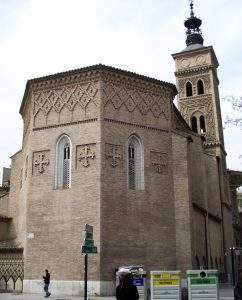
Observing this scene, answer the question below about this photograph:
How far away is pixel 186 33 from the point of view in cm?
4575

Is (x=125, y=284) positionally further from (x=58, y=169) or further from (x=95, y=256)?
(x=58, y=169)

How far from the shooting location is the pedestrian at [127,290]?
269 inches

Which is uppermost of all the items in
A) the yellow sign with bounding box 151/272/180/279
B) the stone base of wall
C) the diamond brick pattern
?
the diamond brick pattern

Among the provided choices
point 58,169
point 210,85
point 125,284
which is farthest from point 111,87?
point 210,85

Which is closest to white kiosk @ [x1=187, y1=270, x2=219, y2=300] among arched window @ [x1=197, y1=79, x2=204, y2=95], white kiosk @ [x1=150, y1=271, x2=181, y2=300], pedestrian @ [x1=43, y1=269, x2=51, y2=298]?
white kiosk @ [x1=150, y1=271, x2=181, y2=300]

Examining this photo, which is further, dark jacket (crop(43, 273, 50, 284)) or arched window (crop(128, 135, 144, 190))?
arched window (crop(128, 135, 144, 190))

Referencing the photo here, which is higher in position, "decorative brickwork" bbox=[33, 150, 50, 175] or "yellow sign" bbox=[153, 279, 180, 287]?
"decorative brickwork" bbox=[33, 150, 50, 175]

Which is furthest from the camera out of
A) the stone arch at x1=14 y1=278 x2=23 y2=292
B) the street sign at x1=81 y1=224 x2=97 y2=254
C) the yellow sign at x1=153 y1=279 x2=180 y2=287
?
the stone arch at x1=14 y1=278 x2=23 y2=292

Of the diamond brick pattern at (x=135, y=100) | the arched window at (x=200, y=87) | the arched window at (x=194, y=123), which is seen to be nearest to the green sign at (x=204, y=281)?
the diamond brick pattern at (x=135, y=100)

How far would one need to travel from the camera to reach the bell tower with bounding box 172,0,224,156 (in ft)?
127

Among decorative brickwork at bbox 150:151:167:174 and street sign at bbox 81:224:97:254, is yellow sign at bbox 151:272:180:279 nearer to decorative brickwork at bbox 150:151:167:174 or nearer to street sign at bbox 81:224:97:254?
street sign at bbox 81:224:97:254

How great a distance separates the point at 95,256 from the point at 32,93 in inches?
365

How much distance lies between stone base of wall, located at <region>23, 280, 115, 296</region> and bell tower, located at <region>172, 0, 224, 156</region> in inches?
818

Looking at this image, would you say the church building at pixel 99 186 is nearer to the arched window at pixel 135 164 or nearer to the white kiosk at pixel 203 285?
the arched window at pixel 135 164
